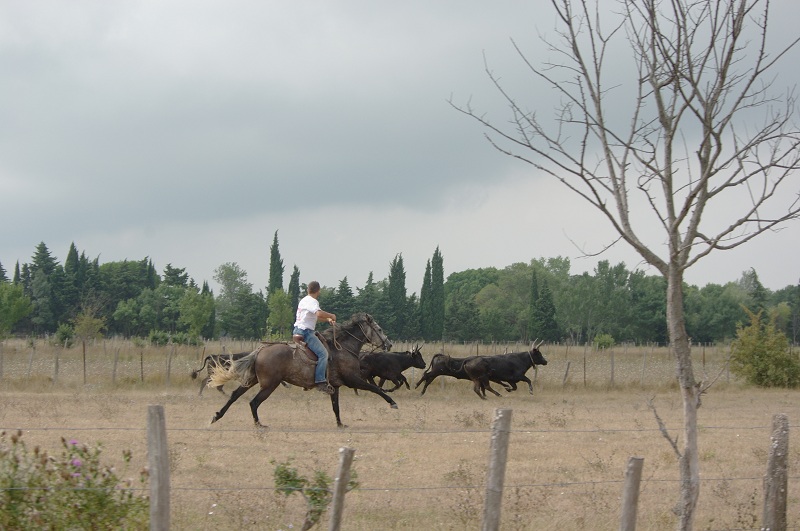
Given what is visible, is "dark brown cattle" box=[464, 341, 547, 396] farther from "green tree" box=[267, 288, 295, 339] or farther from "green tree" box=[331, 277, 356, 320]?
"green tree" box=[331, 277, 356, 320]

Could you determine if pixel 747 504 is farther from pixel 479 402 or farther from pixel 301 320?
pixel 479 402

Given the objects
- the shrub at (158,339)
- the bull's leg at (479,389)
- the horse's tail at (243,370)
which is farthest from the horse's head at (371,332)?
the shrub at (158,339)

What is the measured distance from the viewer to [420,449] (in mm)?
12352

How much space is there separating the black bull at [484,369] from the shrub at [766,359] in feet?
30.6

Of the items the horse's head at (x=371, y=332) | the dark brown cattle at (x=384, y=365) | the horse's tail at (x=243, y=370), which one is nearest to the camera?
the horse's tail at (x=243, y=370)

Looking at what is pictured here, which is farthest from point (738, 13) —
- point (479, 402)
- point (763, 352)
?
point (763, 352)

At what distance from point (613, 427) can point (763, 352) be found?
18.1 metres

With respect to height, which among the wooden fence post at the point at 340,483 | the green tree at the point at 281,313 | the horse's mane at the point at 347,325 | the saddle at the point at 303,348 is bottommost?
the wooden fence post at the point at 340,483

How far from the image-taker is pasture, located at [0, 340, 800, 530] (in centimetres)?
830

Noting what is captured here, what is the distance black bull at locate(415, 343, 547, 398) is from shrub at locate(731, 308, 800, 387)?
932cm

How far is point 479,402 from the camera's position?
937 inches

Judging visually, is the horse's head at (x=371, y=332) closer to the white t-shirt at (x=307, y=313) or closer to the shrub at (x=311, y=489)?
the white t-shirt at (x=307, y=313)

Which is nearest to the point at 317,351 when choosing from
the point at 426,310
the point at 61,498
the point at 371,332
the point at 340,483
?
the point at 371,332

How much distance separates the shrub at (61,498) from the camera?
6.28 metres
